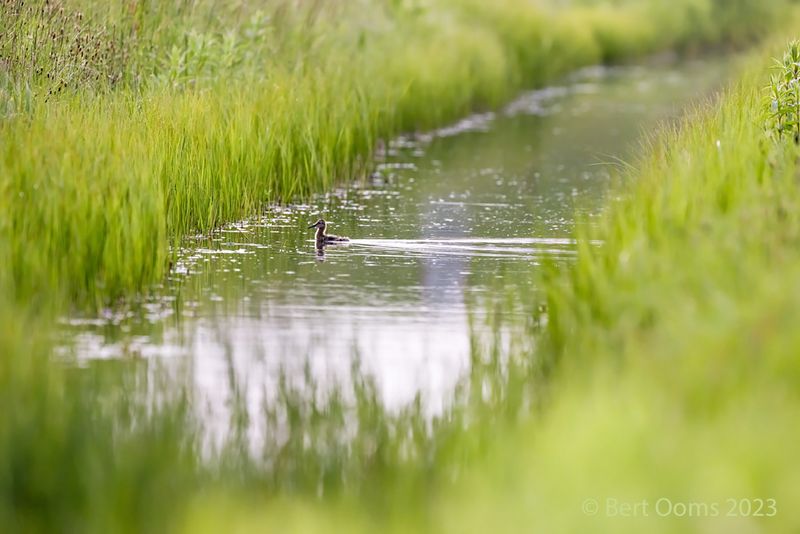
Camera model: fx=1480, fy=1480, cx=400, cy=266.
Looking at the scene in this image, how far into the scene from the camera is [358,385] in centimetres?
603

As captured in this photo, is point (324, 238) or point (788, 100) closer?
point (788, 100)

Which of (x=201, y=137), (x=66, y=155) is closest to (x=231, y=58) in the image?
(x=201, y=137)

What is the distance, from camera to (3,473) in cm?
490

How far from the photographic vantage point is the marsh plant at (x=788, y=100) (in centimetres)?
883

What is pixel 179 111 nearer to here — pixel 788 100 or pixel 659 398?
pixel 788 100

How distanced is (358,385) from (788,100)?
4.08 metres

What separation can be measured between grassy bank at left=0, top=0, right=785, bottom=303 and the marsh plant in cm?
370

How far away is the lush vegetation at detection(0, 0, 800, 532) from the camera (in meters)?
4.36

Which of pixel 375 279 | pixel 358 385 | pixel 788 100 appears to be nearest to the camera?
pixel 358 385

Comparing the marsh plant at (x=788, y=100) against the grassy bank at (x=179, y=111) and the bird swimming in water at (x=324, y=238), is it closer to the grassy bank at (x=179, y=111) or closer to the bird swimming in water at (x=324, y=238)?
the bird swimming in water at (x=324, y=238)

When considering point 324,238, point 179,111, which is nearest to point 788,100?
point 324,238

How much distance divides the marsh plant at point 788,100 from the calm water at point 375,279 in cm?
130

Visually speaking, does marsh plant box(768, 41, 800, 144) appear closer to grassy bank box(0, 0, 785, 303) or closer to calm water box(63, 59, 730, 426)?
calm water box(63, 59, 730, 426)

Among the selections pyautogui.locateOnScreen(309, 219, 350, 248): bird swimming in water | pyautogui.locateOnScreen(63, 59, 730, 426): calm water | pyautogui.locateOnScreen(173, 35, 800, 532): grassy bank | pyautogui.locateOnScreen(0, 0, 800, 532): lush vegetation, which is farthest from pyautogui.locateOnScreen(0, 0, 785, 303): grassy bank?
pyautogui.locateOnScreen(173, 35, 800, 532): grassy bank
